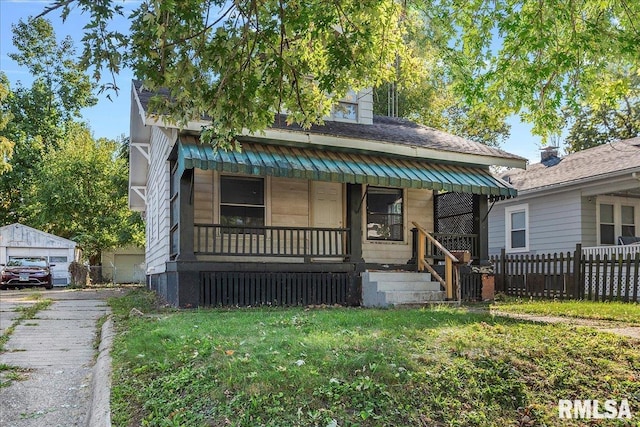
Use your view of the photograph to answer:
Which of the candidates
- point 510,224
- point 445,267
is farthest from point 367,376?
point 510,224

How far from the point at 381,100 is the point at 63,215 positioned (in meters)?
18.3

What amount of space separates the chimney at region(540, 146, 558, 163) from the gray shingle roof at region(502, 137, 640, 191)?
1.25 ft

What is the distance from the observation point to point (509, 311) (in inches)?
375

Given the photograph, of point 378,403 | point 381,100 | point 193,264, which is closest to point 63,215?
point 381,100

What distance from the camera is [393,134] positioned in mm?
12906

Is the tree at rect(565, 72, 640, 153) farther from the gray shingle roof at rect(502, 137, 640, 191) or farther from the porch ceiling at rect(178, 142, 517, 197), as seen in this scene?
the porch ceiling at rect(178, 142, 517, 197)

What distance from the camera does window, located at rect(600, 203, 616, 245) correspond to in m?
15.7

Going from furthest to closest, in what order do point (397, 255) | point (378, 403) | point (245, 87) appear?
point (397, 255) → point (245, 87) → point (378, 403)

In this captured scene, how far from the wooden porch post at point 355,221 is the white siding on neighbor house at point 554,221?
777cm

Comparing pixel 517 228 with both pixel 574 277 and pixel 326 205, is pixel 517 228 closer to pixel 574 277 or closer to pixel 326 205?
pixel 574 277

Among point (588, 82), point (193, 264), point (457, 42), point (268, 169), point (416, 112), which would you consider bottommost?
point (193, 264)

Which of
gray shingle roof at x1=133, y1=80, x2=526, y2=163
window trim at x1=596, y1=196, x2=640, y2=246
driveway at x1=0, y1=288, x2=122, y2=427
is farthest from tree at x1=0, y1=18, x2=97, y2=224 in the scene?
window trim at x1=596, y1=196, x2=640, y2=246

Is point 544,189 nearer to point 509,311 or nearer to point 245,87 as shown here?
point 509,311

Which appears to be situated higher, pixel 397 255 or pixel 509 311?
pixel 397 255
